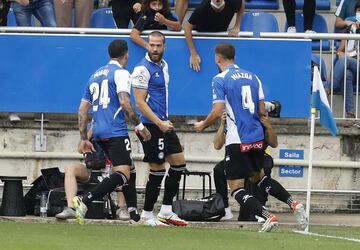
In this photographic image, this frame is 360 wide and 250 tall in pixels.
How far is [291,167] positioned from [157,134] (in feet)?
11.4

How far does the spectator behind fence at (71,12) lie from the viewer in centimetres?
1833

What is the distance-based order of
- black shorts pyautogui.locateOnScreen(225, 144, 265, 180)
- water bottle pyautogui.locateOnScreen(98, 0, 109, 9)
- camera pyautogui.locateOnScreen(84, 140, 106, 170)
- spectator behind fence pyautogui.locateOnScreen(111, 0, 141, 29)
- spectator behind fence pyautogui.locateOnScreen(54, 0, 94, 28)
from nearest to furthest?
black shorts pyautogui.locateOnScreen(225, 144, 265, 180) < camera pyautogui.locateOnScreen(84, 140, 106, 170) < spectator behind fence pyautogui.locateOnScreen(111, 0, 141, 29) < spectator behind fence pyautogui.locateOnScreen(54, 0, 94, 28) < water bottle pyautogui.locateOnScreen(98, 0, 109, 9)

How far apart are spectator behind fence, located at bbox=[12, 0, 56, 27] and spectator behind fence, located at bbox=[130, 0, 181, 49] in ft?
5.72

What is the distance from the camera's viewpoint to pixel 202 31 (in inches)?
677

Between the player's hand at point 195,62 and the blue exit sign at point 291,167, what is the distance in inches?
73.1

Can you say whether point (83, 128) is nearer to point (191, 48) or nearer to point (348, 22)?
point (191, 48)

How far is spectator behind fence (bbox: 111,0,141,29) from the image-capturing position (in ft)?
58.4

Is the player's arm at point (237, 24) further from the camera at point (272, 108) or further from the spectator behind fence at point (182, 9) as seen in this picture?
the camera at point (272, 108)

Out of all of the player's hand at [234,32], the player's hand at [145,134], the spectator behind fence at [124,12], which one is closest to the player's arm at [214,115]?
the player's hand at [145,134]

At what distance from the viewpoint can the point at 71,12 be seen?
18.4 m

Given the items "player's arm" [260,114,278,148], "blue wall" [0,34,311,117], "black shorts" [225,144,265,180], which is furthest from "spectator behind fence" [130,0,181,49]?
"black shorts" [225,144,265,180]

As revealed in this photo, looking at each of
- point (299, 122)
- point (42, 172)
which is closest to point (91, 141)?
point (42, 172)

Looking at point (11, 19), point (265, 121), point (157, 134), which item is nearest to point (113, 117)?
point (157, 134)

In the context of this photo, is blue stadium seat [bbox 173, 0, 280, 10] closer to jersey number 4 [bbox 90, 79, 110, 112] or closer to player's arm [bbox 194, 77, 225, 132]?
jersey number 4 [bbox 90, 79, 110, 112]
